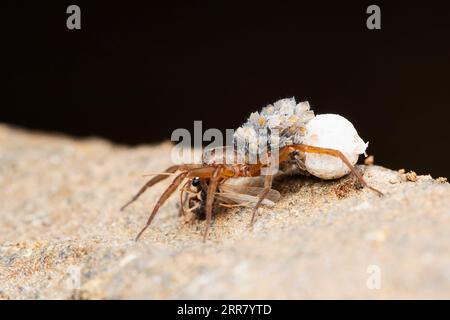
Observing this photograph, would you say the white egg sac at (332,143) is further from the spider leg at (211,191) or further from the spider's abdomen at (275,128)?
the spider leg at (211,191)

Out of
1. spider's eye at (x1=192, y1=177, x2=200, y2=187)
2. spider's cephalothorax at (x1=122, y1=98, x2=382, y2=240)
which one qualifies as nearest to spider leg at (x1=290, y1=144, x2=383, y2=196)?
spider's cephalothorax at (x1=122, y1=98, x2=382, y2=240)

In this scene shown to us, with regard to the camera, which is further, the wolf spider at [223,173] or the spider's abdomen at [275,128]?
the spider's abdomen at [275,128]

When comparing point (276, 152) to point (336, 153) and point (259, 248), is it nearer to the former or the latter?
point (336, 153)

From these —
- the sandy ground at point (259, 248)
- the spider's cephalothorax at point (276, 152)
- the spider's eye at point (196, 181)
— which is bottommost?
the sandy ground at point (259, 248)

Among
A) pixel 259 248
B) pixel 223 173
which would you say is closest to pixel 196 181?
pixel 223 173

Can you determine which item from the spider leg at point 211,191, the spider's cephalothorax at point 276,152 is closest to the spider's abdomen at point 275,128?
the spider's cephalothorax at point 276,152

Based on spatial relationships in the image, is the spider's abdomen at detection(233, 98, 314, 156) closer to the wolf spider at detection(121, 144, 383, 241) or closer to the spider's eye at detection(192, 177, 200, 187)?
the wolf spider at detection(121, 144, 383, 241)
